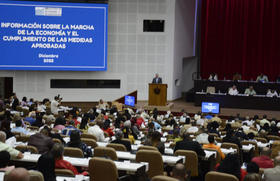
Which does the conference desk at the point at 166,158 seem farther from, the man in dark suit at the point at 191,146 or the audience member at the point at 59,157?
the audience member at the point at 59,157

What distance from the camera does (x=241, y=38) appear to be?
76.0 ft

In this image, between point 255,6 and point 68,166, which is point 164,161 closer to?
point 68,166

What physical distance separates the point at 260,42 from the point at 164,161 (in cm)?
1785

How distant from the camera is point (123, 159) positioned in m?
6.69

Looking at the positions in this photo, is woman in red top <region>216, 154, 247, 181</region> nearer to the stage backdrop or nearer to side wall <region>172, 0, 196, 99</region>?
side wall <region>172, 0, 196, 99</region>

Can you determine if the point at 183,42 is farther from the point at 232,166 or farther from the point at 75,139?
the point at 232,166

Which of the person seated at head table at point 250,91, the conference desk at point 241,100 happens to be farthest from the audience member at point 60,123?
the person seated at head table at point 250,91

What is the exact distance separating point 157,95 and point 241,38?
7456 mm

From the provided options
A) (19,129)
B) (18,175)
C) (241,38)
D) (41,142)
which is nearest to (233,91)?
(241,38)

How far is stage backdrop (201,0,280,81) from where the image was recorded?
2261 cm

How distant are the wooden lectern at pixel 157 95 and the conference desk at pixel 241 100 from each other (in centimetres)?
220

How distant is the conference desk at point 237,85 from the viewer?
63.8 feet

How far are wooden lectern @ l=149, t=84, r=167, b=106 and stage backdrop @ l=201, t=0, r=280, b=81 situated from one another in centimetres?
658

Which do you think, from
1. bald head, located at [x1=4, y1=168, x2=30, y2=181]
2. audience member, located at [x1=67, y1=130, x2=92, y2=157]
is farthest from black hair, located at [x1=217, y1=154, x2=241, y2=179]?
bald head, located at [x1=4, y1=168, x2=30, y2=181]
